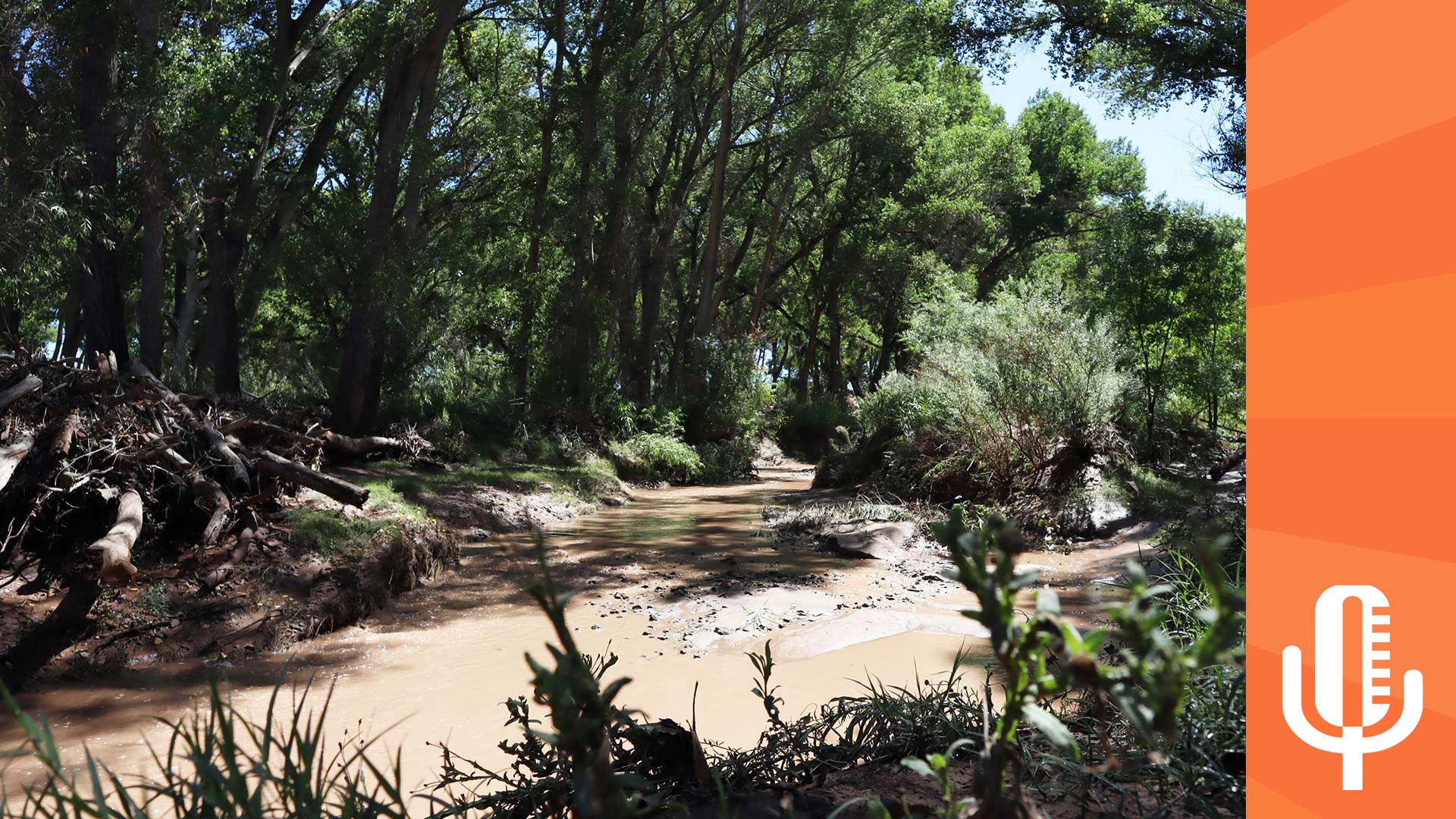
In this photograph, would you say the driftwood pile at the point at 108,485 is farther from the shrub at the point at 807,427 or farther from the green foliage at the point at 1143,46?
the shrub at the point at 807,427

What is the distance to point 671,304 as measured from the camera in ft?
134

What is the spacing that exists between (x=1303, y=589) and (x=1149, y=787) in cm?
56

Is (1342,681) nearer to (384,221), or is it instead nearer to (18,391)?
(18,391)

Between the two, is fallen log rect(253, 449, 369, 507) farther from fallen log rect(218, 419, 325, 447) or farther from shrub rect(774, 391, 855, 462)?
shrub rect(774, 391, 855, 462)

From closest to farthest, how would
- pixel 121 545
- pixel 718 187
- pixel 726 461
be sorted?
pixel 121 545 < pixel 726 461 < pixel 718 187

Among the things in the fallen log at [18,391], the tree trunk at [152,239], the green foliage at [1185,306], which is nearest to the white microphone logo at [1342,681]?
the fallen log at [18,391]

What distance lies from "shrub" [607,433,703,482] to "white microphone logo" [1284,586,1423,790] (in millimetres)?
18394

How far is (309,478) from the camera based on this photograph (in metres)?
7.93

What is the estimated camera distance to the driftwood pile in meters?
6.27

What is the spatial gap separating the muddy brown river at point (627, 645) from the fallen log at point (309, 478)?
3.11 feet

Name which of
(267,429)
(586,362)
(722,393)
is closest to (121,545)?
(267,429)

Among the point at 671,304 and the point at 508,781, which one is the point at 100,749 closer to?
the point at 508,781

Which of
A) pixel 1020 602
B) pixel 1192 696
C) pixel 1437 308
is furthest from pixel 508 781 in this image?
pixel 1020 602

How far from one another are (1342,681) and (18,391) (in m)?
8.11
